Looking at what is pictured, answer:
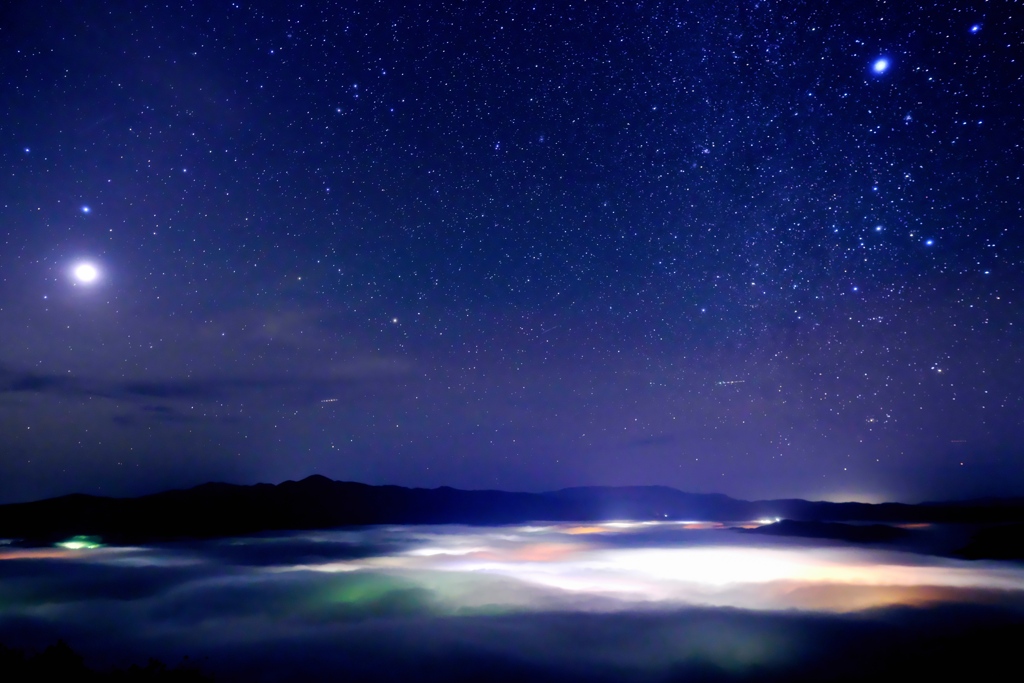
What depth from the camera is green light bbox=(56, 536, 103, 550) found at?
39.8 m

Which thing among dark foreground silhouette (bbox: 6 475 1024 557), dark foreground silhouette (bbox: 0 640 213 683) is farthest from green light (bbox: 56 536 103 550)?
dark foreground silhouette (bbox: 0 640 213 683)

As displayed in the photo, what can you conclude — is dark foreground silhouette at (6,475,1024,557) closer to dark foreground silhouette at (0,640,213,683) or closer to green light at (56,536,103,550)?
green light at (56,536,103,550)

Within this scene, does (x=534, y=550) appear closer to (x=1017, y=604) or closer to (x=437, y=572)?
(x=437, y=572)

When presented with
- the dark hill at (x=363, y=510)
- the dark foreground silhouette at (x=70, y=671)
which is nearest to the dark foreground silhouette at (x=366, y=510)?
the dark hill at (x=363, y=510)

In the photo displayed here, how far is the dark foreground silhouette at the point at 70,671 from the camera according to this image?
916 cm

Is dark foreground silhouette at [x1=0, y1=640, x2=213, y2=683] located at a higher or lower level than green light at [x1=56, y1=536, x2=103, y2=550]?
higher

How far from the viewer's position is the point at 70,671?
9.55 m

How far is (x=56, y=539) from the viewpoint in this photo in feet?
153

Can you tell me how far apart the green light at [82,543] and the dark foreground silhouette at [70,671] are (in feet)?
121

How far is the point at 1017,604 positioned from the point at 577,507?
313ft

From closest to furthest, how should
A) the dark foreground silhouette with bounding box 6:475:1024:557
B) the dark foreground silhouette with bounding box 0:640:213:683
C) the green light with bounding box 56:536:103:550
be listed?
the dark foreground silhouette with bounding box 0:640:213:683 → the green light with bounding box 56:536:103:550 → the dark foreground silhouette with bounding box 6:475:1024:557

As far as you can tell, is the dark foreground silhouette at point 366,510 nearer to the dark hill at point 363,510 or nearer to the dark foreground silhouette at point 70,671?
the dark hill at point 363,510

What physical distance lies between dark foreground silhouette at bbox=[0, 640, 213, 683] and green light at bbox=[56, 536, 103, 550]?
121 ft

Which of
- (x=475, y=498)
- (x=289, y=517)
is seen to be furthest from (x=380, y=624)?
(x=475, y=498)
